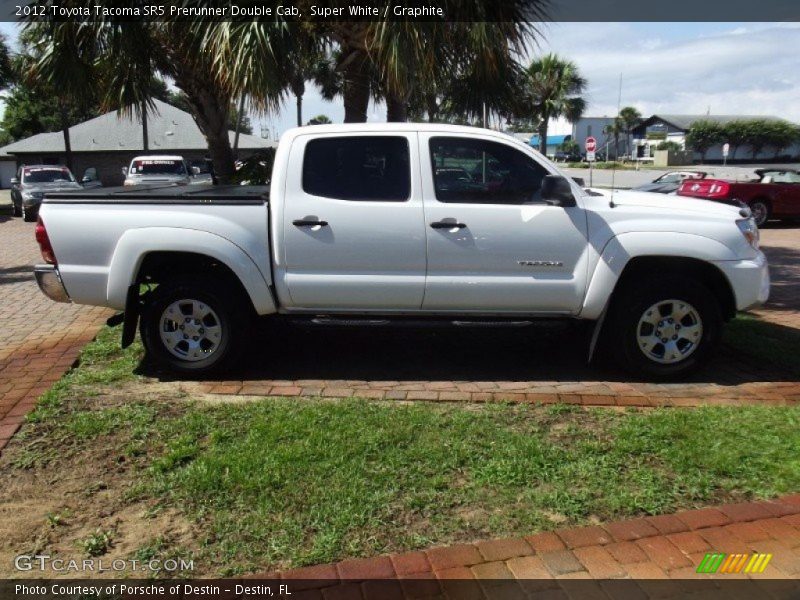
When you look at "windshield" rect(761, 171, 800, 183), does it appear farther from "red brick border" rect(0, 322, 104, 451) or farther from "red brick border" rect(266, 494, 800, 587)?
"red brick border" rect(266, 494, 800, 587)

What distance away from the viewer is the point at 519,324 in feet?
17.8

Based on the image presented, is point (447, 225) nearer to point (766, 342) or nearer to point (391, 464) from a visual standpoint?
point (391, 464)

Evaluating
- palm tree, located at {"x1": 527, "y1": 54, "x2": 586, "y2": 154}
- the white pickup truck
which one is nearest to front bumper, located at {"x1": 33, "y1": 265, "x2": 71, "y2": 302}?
the white pickup truck

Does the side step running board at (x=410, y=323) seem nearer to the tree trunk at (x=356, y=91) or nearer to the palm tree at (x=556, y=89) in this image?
the tree trunk at (x=356, y=91)

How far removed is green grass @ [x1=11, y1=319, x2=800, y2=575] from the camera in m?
3.43

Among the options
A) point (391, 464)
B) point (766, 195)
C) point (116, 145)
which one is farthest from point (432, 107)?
point (116, 145)

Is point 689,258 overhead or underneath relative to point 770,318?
overhead

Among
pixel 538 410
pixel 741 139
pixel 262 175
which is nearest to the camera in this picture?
pixel 538 410

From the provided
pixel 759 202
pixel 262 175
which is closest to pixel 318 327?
pixel 262 175

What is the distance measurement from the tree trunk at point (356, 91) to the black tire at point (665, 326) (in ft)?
17.3

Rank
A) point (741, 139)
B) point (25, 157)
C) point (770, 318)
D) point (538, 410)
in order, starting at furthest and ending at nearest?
point (741, 139), point (25, 157), point (770, 318), point (538, 410)

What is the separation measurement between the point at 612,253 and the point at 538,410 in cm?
129

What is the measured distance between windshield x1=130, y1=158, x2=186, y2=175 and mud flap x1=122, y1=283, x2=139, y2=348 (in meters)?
19.0

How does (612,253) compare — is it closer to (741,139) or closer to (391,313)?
(391,313)
